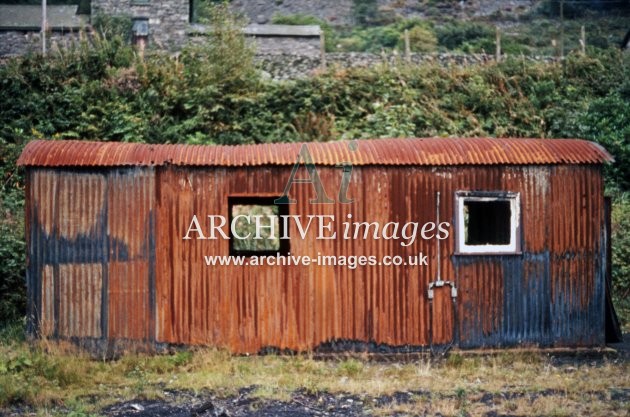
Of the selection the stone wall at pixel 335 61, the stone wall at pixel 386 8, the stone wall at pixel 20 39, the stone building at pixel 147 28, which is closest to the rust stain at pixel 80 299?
the stone wall at pixel 335 61

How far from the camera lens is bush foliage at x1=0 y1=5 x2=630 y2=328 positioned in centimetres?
2059

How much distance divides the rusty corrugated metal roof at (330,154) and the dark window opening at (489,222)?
2.65 ft

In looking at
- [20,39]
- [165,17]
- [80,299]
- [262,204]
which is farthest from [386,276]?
[165,17]

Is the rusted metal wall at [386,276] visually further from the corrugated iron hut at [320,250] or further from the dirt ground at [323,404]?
the dirt ground at [323,404]

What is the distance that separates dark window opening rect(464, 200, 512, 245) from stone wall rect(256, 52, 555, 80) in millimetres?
10483

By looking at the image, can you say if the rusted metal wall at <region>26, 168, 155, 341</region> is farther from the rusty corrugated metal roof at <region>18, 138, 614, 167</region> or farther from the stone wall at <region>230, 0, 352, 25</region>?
the stone wall at <region>230, 0, 352, 25</region>

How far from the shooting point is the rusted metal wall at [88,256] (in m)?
11.6

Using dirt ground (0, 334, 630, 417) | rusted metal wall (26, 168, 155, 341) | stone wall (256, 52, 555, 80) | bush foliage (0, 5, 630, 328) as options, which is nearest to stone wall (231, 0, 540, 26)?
stone wall (256, 52, 555, 80)

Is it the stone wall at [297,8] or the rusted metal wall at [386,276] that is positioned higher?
the stone wall at [297,8]

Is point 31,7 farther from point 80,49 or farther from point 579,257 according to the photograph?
point 579,257

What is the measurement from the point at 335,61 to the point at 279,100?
14.8 feet

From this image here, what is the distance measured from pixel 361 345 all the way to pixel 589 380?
3.31 metres

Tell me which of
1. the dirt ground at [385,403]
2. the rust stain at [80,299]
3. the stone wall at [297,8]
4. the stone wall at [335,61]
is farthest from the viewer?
the stone wall at [297,8]

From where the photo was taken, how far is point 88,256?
38.2 feet
